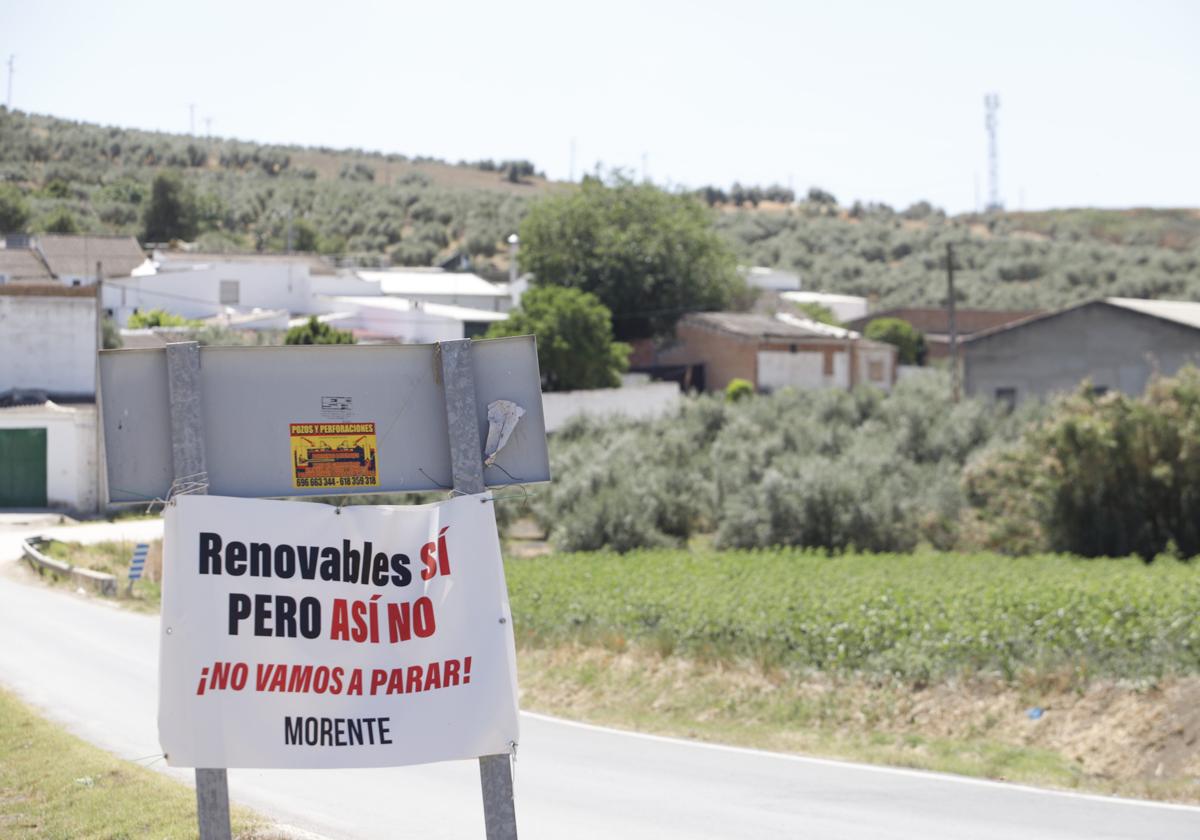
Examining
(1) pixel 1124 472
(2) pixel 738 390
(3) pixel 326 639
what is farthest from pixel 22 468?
(3) pixel 326 639

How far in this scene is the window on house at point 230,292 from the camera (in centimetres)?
5769

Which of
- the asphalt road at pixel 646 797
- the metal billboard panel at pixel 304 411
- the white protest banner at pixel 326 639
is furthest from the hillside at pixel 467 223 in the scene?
the white protest banner at pixel 326 639

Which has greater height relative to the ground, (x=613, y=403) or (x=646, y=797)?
(x=613, y=403)

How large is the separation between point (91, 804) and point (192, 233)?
8682cm

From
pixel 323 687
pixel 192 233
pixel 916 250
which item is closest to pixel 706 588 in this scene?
pixel 323 687

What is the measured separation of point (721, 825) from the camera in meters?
9.91

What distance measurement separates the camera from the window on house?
189ft

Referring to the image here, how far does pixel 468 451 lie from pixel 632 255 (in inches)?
2411

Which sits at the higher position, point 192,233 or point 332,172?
point 332,172

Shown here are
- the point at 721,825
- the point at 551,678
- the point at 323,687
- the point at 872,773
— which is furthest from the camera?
the point at 551,678

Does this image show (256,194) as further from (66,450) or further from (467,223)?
(66,450)

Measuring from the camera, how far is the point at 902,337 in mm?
70750

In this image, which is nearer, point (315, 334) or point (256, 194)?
point (315, 334)

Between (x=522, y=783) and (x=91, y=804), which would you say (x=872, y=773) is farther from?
(x=91, y=804)
